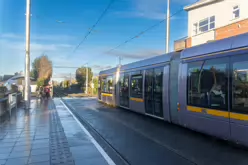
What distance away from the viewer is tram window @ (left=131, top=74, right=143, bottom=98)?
12.6 meters

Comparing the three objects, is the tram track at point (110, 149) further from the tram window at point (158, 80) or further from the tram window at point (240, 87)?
the tram window at point (158, 80)

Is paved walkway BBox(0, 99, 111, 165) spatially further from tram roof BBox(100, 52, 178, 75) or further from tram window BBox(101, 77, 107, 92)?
tram window BBox(101, 77, 107, 92)

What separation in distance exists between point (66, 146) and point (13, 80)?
120 ft

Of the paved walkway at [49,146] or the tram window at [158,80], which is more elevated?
the tram window at [158,80]

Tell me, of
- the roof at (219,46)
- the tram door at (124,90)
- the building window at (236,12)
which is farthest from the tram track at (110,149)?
the building window at (236,12)

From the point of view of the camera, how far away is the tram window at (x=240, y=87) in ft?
19.3

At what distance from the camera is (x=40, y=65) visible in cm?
7338

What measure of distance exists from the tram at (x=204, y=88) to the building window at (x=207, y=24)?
12738 millimetres

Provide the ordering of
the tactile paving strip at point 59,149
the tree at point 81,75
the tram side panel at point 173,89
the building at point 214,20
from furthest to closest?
the tree at point 81,75, the building at point 214,20, the tram side panel at point 173,89, the tactile paving strip at point 59,149

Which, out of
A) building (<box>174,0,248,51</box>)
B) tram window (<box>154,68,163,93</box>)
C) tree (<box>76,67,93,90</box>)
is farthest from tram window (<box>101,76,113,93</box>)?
tree (<box>76,67,93,90</box>)

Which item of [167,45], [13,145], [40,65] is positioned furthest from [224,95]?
[40,65]

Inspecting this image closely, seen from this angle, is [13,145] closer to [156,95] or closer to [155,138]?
[155,138]

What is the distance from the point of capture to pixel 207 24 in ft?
73.9

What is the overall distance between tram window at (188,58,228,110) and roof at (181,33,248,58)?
32cm
